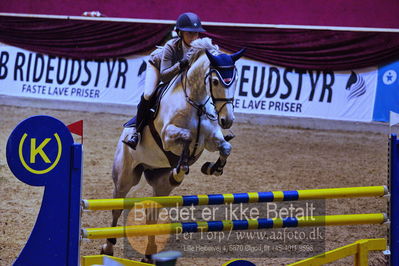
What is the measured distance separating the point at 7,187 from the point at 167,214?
2.13 meters

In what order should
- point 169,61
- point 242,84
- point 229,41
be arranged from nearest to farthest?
point 169,61
point 242,84
point 229,41

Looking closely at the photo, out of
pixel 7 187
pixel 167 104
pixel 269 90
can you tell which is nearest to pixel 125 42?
pixel 269 90

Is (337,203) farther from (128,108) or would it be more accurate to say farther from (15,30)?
(15,30)

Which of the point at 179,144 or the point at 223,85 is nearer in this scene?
the point at 223,85

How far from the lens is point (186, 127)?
15.5ft

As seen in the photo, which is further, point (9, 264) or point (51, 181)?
point (9, 264)

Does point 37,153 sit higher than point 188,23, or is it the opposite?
point 188,23

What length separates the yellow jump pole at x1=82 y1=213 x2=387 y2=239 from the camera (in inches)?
139

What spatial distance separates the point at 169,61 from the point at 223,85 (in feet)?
2.53

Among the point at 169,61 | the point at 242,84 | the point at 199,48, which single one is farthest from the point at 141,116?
the point at 242,84

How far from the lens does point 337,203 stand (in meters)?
7.02

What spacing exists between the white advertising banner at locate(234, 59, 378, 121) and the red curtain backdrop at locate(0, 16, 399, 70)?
0.22 metres

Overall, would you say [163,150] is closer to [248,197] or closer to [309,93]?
→ [248,197]

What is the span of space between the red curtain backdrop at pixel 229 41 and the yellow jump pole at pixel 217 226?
8125 millimetres
